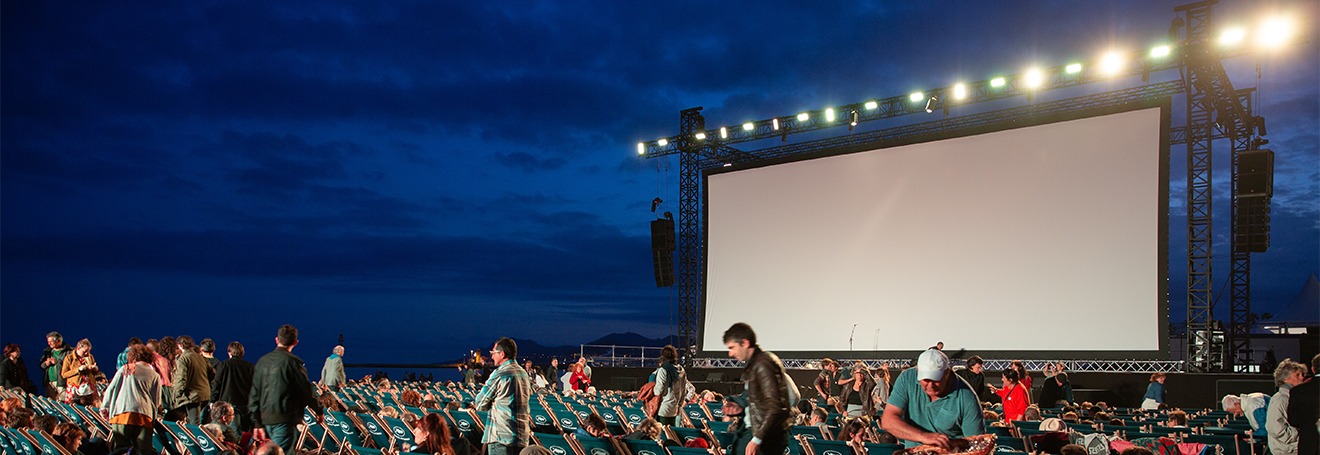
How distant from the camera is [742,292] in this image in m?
18.7

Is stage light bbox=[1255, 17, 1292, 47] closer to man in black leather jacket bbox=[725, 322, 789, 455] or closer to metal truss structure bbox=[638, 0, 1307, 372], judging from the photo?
metal truss structure bbox=[638, 0, 1307, 372]

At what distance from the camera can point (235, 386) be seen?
652 centimetres

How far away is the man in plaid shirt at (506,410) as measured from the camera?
5090mm

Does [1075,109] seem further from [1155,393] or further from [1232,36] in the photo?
[1155,393]

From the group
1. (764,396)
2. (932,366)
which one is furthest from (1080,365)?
(932,366)

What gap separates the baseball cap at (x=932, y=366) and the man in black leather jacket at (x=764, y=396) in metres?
0.77

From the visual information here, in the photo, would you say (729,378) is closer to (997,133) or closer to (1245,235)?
(997,133)

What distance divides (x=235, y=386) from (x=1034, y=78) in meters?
13.1

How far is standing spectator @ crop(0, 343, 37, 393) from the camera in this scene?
10211 mm

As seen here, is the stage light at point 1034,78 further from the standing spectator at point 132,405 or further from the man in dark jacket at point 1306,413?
the standing spectator at point 132,405

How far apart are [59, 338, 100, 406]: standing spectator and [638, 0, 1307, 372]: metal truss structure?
472 inches

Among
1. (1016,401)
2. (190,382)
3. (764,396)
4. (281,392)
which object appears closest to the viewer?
(764,396)

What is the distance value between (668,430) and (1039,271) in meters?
10.9

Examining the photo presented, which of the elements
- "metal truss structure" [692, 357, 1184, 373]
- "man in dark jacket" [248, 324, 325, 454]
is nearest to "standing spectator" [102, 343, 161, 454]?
"man in dark jacket" [248, 324, 325, 454]
